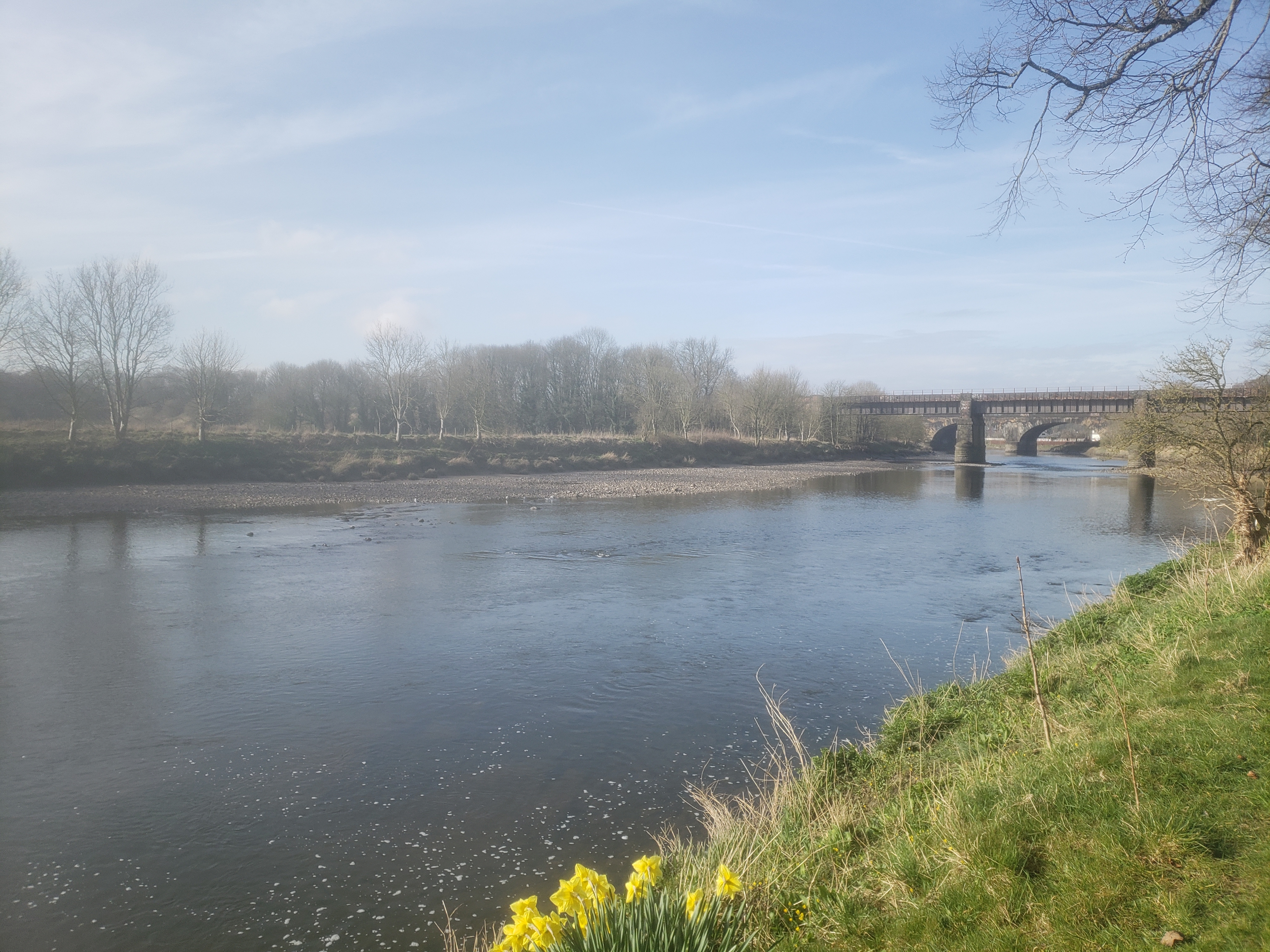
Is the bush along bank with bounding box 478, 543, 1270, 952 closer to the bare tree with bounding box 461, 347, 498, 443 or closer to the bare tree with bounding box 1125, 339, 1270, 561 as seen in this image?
the bare tree with bounding box 1125, 339, 1270, 561

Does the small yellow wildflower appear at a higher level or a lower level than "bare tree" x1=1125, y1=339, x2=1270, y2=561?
lower

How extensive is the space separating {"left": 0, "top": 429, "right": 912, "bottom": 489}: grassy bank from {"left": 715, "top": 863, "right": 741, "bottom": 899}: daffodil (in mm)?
44502

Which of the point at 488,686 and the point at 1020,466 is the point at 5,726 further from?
the point at 1020,466

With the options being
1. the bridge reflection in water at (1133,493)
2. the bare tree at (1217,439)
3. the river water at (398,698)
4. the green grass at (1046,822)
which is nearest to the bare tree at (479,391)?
the bridge reflection in water at (1133,493)

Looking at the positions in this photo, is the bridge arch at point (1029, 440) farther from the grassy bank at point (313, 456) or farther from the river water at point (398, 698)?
the river water at point (398, 698)

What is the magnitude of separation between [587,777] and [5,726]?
307 inches

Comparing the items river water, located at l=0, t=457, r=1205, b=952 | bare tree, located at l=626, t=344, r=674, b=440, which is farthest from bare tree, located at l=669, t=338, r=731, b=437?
river water, located at l=0, t=457, r=1205, b=952

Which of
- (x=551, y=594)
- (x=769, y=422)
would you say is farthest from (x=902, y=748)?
(x=769, y=422)

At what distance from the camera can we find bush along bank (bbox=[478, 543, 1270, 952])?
4.01m

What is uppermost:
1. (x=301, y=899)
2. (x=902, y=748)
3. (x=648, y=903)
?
(x=648, y=903)

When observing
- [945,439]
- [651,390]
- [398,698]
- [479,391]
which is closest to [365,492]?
[479,391]

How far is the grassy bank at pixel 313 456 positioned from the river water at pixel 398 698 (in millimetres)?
16608

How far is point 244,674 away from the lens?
1232 cm

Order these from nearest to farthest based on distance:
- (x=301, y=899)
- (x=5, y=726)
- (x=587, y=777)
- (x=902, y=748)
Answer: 1. (x=301, y=899)
2. (x=902, y=748)
3. (x=587, y=777)
4. (x=5, y=726)
